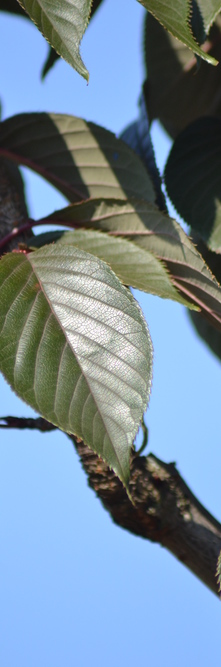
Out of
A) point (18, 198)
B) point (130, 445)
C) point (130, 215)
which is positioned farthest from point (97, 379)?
point (18, 198)

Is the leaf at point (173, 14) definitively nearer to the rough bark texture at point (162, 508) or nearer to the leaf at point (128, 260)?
the leaf at point (128, 260)

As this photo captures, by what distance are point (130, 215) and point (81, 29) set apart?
0.66ft

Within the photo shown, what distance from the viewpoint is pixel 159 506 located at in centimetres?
62

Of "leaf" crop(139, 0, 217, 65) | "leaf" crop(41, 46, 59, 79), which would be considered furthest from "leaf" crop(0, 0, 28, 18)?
"leaf" crop(139, 0, 217, 65)

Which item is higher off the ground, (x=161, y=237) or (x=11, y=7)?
(x=11, y=7)

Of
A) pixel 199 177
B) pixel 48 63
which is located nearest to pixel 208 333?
pixel 199 177

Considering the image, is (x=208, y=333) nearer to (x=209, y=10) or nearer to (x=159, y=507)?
(x=159, y=507)

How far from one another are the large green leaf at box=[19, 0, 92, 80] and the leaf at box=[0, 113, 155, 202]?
0.23 m

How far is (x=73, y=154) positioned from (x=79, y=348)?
26 centimetres

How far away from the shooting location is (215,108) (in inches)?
33.1

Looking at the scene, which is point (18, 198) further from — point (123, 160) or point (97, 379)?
point (97, 379)

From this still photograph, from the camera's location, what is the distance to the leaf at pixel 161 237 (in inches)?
21.6

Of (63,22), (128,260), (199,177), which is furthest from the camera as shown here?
(199,177)

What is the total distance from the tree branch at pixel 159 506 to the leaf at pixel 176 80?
0.38 metres
